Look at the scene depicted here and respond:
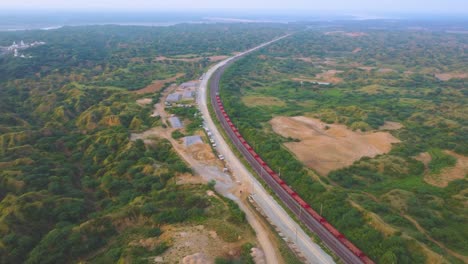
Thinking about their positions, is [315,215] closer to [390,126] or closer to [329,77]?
[390,126]

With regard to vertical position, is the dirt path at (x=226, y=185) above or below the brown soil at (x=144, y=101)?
below

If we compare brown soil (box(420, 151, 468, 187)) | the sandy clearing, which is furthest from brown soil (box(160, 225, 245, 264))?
brown soil (box(420, 151, 468, 187))

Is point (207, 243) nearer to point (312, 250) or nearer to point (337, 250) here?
point (312, 250)

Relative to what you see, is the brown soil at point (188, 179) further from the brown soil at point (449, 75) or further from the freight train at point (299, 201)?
the brown soil at point (449, 75)

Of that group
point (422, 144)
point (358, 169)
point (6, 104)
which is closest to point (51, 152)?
point (6, 104)

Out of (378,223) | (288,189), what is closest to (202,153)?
(288,189)

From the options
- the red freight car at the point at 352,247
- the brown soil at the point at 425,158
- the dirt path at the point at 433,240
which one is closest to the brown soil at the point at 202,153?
the red freight car at the point at 352,247
